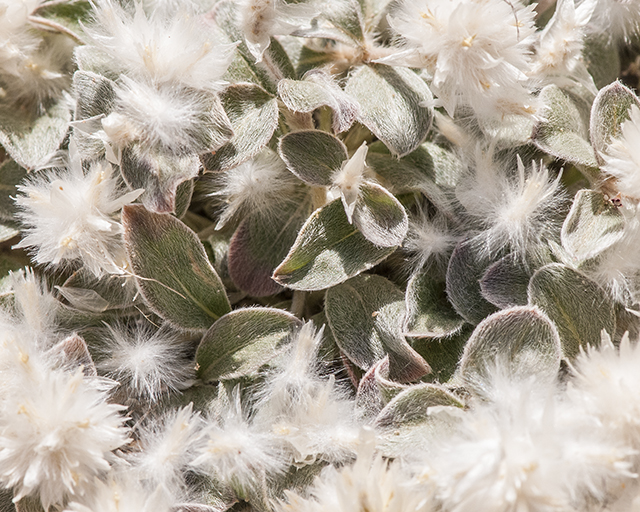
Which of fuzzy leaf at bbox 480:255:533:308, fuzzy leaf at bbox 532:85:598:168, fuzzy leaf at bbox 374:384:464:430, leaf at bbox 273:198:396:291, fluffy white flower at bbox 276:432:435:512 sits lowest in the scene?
fluffy white flower at bbox 276:432:435:512

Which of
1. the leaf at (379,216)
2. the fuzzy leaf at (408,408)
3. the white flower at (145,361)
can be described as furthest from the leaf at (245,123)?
the fuzzy leaf at (408,408)

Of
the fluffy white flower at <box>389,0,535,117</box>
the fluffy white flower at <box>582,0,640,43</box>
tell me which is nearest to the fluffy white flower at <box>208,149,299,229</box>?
the fluffy white flower at <box>389,0,535,117</box>

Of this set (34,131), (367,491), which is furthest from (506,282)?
(34,131)

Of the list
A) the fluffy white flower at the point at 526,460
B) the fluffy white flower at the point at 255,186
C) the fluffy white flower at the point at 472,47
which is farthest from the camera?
the fluffy white flower at the point at 255,186

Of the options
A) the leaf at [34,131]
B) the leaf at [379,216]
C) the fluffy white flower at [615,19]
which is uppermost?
the fluffy white flower at [615,19]

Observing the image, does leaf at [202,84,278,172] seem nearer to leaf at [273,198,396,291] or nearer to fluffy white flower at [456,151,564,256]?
leaf at [273,198,396,291]

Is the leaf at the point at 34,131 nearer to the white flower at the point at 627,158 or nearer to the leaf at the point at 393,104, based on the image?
the leaf at the point at 393,104

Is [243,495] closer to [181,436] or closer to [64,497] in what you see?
[181,436]
